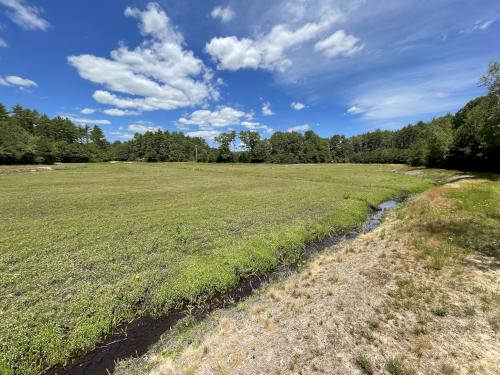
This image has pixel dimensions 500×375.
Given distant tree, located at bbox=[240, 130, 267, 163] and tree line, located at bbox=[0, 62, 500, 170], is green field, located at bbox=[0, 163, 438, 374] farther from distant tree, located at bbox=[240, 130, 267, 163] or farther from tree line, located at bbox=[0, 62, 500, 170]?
distant tree, located at bbox=[240, 130, 267, 163]

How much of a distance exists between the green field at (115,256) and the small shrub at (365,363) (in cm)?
623

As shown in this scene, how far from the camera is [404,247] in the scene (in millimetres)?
12516

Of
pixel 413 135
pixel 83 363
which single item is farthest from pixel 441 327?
pixel 413 135

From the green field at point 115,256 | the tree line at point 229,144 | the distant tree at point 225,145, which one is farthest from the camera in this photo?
the distant tree at point 225,145

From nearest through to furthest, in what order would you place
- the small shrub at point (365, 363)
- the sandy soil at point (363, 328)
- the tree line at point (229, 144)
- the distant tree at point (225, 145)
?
the small shrub at point (365, 363) < the sandy soil at point (363, 328) < the tree line at point (229, 144) < the distant tree at point (225, 145)

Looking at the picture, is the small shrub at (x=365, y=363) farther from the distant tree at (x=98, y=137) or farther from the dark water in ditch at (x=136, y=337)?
the distant tree at (x=98, y=137)

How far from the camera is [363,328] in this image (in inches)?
267

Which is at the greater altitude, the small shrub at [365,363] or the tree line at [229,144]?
the tree line at [229,144]

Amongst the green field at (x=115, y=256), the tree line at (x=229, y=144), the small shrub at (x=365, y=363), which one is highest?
the tree line at (x=229, y=144)

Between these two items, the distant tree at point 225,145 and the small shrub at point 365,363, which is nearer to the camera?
the small shrub at point 365,363

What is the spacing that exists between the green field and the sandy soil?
2.76 m

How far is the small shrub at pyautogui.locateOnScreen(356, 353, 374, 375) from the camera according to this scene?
5.45 metres

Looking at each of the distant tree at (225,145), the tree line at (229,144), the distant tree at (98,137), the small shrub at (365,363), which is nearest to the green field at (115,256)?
the small shrub at (365,363)

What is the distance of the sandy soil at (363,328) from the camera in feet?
18.7
